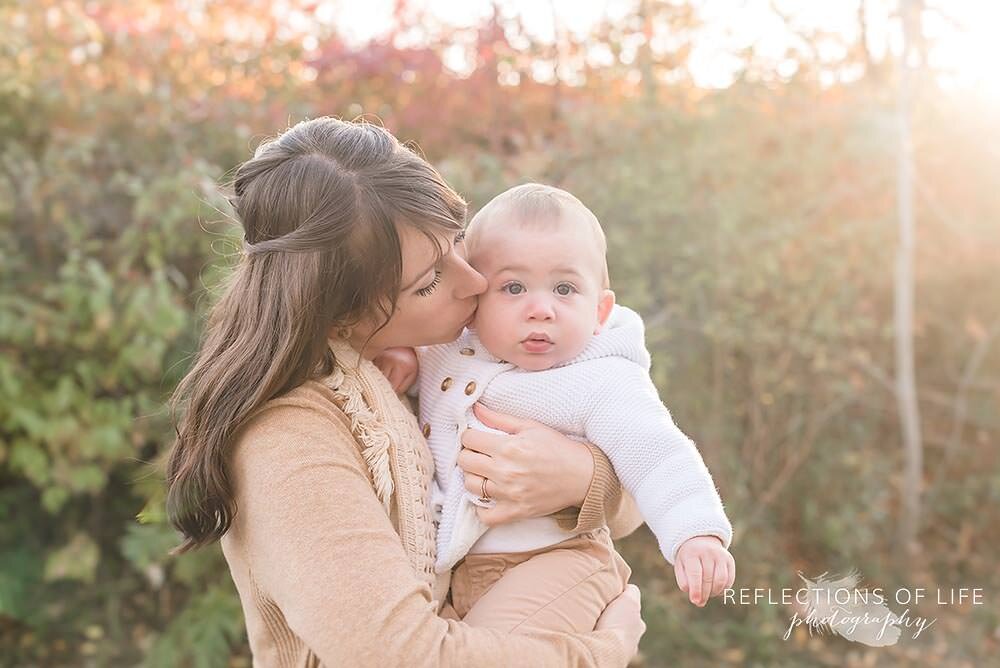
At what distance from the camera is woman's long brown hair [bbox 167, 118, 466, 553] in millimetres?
1706

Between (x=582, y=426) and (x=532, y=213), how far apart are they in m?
0.45

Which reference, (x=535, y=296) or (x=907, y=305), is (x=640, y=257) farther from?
(x=535, y=296)

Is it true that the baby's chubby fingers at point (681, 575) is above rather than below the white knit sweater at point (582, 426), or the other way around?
below

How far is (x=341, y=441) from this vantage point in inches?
66.6

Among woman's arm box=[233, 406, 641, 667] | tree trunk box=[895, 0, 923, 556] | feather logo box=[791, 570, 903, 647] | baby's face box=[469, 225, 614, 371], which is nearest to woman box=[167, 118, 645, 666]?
woman's arm box=[233, 406, 641, 667]

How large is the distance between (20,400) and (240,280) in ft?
9.03

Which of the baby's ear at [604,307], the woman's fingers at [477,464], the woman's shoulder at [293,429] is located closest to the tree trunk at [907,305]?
the baby's ear at [604,307]

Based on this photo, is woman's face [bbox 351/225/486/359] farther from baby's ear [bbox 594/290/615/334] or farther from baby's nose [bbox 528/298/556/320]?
baby's ear [bbox 594/290/615/334]

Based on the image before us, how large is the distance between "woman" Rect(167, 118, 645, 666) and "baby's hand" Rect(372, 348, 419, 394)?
0.52 ft

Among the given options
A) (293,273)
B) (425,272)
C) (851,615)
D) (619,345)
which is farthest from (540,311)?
(851,615)

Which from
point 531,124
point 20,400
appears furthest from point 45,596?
point 531,124

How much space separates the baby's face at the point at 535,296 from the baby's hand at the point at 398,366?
16 centimetres

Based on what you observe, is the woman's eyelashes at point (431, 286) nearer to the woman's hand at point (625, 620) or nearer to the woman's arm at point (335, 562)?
the woman's arm at point (335, 562)

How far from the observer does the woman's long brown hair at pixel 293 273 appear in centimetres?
171
